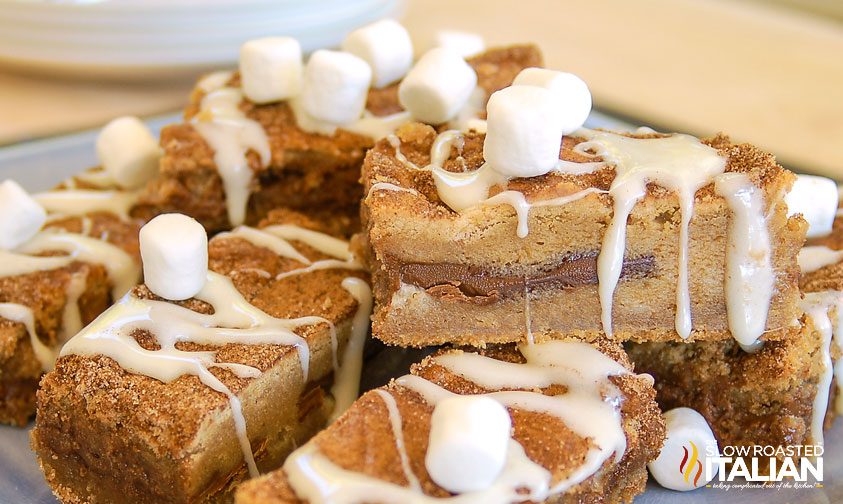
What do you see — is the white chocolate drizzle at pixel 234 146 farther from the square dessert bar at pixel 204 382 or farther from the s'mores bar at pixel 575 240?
the s'mores bar at pixel 575 240

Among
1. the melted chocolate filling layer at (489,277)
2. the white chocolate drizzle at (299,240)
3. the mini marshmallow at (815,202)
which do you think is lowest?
the white chocolate drizzle at (299,240)

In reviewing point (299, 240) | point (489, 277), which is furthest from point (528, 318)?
point (299, 240)

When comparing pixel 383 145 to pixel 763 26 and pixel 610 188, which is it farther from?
pixel 763 26

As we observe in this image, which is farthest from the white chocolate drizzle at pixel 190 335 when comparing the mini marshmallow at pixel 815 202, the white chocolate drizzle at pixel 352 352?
the mini marshmallow at pixel 815 202

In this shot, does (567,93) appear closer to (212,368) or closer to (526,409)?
(526,409)

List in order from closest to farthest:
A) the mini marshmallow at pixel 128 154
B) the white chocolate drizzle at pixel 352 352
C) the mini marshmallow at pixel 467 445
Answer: the mini marshmallow at pixel 467 445 → the white chocolate drizzle at pixel 352 352 → the mini marshmallow at pixel 128 154

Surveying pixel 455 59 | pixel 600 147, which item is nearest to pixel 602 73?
pixel 455 59
